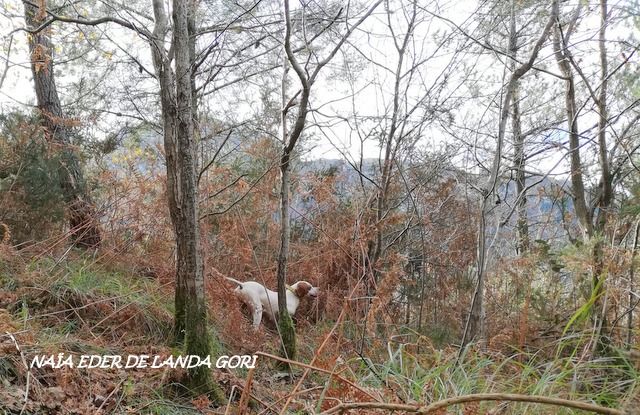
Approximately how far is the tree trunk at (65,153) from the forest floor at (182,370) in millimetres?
651

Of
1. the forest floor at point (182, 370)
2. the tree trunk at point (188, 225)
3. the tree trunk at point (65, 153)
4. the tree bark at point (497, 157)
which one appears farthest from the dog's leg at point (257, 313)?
the tree bark at point (497, 157)

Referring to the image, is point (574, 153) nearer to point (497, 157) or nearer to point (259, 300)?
point (497, 157)

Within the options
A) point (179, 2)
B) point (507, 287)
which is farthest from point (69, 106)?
point (507, 287)

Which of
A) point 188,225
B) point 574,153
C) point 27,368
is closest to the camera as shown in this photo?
point 27,368

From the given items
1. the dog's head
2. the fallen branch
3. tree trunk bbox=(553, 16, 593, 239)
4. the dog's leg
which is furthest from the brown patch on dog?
the fallen branch

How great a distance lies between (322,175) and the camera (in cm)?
652

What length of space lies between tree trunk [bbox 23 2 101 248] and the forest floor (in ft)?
2.13

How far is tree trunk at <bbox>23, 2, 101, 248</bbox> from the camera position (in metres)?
4.84

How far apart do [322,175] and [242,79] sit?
175 centimetres

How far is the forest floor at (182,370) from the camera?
166 centimetres

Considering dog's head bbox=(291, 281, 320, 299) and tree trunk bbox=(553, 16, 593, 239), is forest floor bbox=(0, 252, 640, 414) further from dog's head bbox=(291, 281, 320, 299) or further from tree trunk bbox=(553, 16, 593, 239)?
tree trunk bbox=(553, 16, 593, 239)

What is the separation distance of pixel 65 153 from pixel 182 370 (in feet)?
11.2

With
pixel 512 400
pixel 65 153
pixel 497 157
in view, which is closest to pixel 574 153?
pixel 497 157

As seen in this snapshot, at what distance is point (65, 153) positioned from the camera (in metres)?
5.08
